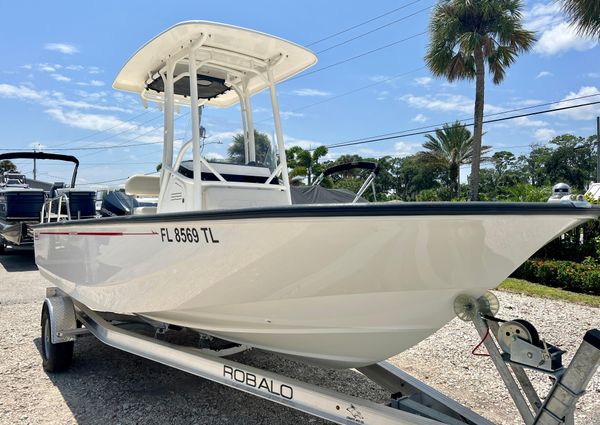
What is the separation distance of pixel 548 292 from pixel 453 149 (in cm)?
1792

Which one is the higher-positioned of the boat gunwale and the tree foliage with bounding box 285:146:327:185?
the tree foliage with bounding box 285:146:327:185

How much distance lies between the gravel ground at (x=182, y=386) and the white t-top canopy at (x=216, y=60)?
253cm

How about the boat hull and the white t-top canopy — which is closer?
the boat hull

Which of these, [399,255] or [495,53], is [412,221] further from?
[495,53]

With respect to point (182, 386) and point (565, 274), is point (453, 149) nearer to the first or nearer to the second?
point (565, 274)

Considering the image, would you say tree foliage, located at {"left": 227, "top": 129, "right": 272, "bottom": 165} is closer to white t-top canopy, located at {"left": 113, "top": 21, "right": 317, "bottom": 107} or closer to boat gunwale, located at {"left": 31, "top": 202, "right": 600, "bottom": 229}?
white t-top canopy, located at {"left": 113, "top": 21, "right": 317, "bottom": 107}

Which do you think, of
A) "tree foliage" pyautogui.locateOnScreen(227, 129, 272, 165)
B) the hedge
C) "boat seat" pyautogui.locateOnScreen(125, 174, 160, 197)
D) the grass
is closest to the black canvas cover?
"tree foliage" pyautogui.locateOnScreen(227, 129, 272, 165)

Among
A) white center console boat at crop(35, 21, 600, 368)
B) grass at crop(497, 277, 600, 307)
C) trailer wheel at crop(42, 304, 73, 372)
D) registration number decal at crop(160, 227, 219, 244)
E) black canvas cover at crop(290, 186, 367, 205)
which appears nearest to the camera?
white center console boat at crop(35, 21, 600, 368)

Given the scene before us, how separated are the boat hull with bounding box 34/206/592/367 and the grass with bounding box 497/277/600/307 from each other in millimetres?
5025

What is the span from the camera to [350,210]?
214 cm

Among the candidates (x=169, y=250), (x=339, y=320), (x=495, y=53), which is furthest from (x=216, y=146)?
(x=495, y=53)

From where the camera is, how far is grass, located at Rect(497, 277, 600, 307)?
7.38m

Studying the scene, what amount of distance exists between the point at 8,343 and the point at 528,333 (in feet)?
16.9

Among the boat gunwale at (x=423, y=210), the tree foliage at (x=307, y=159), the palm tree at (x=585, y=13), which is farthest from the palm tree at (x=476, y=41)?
the boat gunwale at (x=423, y=210)
